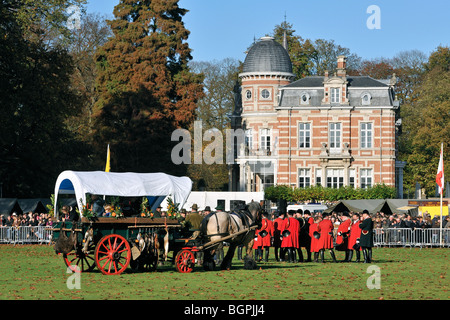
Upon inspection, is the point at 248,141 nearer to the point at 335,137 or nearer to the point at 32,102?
the point at 335,137

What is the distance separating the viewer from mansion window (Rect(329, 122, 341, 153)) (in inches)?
2576

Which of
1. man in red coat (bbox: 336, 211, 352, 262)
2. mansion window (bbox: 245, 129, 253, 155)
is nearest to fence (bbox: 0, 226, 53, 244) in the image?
man in red coat (bbox: 336, 211, 352, 262)

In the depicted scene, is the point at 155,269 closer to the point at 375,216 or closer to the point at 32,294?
the point at 32,294

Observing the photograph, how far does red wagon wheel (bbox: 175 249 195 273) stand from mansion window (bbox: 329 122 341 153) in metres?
45.1

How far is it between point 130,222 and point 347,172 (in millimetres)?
45901

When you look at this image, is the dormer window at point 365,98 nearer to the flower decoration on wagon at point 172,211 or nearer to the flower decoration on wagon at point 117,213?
the flower decoration on wagon at point 172,211

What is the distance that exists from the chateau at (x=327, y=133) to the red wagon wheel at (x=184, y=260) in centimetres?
4416

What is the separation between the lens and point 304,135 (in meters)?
66.0

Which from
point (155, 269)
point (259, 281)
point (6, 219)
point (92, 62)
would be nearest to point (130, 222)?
point (155, 269)

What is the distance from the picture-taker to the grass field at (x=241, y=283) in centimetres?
1592

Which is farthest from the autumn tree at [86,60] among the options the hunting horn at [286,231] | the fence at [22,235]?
the hunting horn at [286,231]

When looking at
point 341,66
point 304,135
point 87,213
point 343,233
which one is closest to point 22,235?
point 343,233
